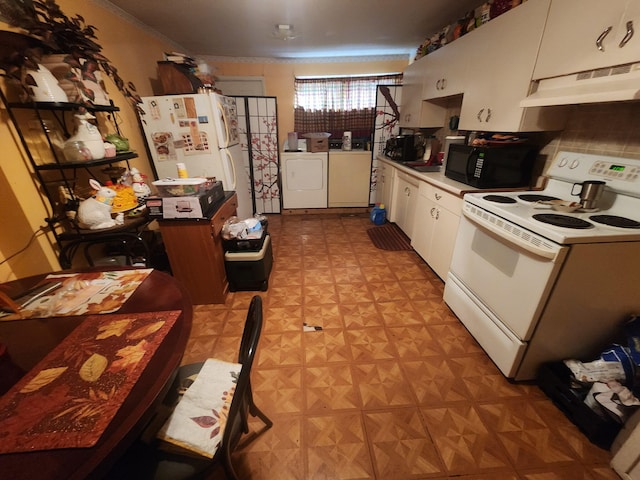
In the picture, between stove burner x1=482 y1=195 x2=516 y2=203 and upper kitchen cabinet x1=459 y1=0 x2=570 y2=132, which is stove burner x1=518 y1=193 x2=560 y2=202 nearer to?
stove burner x1=482 y1=195 x2=516 y2=203

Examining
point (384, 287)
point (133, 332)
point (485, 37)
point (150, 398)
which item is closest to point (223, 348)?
point (133, 332)

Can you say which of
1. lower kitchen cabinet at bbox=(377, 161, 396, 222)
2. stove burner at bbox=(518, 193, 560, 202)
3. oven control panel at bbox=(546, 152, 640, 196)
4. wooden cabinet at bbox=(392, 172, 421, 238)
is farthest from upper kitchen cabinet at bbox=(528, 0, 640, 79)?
lower kitchen cabinet at bbox=(377, 161, 396, 222)

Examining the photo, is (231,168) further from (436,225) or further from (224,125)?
(436,225)

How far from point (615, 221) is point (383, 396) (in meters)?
1.43

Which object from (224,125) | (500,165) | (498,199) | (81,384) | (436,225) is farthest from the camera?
(224,125)

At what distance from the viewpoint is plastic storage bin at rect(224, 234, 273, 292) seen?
2.13 m

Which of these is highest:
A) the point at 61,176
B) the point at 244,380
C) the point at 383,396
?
the point at 61,176

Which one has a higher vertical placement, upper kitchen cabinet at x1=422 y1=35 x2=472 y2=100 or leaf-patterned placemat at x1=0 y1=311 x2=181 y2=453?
upper kitchen cabinet at x1=422 y1=35 x2=472 y2=100

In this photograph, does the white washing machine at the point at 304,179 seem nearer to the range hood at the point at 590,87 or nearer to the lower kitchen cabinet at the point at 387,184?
the lower kitchen cabinet at the point at 387,184

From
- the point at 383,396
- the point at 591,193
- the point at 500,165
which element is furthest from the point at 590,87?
the point at 383,396

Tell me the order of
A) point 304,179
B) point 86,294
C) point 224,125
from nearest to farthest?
point 86,294 < point 224,125 < point 304,179

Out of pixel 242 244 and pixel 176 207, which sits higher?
pixel 176 207

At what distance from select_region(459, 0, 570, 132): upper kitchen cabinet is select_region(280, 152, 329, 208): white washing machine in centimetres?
224

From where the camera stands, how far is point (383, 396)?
1406 mm
